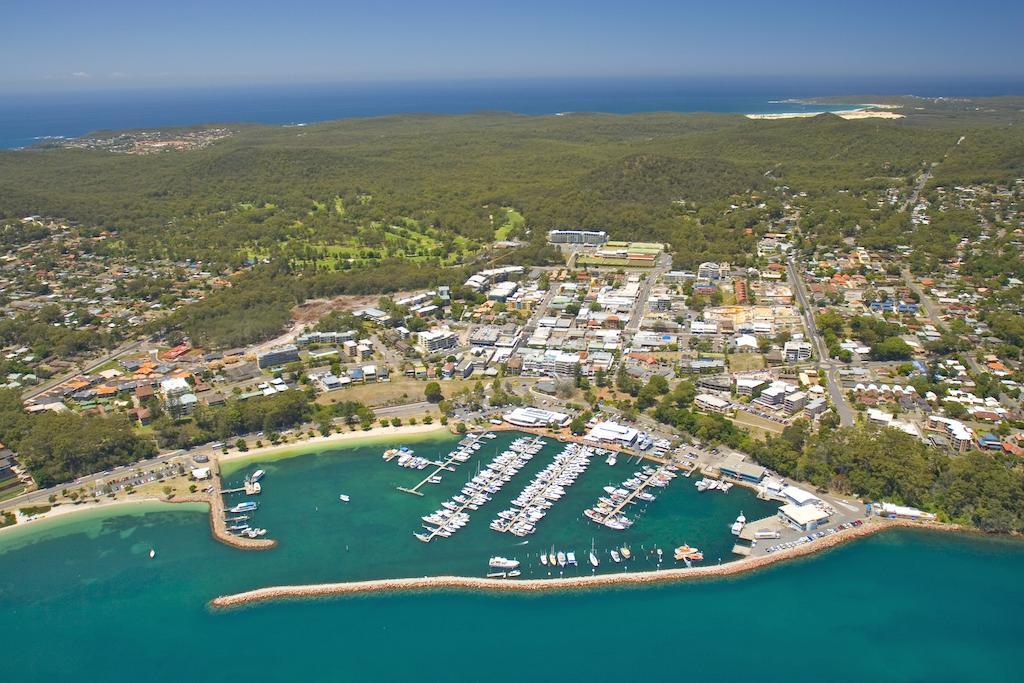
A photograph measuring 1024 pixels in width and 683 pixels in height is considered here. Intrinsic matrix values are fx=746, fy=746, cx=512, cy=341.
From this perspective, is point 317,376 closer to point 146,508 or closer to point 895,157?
point 146,508

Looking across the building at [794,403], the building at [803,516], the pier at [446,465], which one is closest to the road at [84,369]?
the pier at [446,465]

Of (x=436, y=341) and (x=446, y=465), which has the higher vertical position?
(x=436, y=341)

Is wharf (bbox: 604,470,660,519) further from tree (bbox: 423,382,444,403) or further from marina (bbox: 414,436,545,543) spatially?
tree (bbox: 423,382,444,403)

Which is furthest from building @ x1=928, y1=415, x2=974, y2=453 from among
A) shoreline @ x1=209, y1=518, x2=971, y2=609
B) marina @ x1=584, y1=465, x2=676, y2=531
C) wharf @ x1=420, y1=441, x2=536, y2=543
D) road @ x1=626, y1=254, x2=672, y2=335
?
wharf @ x1=420, y1=441, x2=536, y2=543

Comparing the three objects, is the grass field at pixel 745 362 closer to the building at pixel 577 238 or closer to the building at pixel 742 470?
the building at pixel 742 470

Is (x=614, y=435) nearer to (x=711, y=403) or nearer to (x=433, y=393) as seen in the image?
(x=711, y=403)

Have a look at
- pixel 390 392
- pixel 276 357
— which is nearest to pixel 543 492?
pixel 390 392
